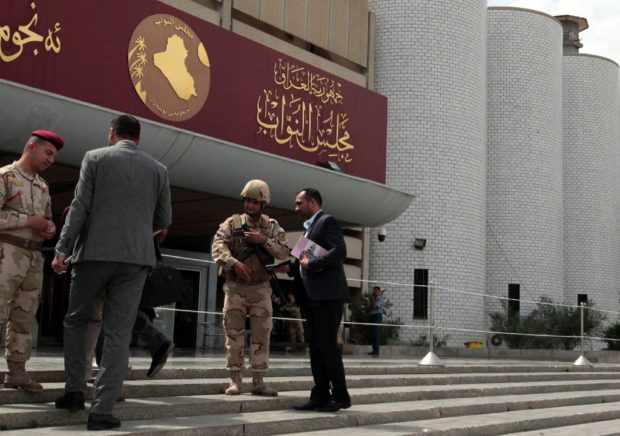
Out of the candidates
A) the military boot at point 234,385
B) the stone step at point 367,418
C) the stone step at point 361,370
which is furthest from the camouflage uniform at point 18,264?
the military boot at point 234,385

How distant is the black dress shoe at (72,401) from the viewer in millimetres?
5445

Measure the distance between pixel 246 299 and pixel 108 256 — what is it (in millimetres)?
2001

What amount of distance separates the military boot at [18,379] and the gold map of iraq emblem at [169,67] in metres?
6.71

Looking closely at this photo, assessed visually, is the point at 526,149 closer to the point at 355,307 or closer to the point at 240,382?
the point at 355,307

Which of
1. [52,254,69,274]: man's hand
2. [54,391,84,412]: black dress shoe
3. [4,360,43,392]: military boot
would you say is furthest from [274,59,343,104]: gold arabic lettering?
[54,391,84,412]: black dress shoe

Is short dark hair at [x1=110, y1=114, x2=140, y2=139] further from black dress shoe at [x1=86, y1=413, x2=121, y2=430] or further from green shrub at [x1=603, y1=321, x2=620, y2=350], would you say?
green shrub at [x1=603, y1=321, x2=620, y2=350]

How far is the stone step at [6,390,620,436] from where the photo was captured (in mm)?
5621

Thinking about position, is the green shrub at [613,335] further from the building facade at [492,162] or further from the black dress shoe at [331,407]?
the black dress shoe at [331,407]

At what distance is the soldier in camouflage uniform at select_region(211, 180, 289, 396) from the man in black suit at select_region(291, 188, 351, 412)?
29 cm

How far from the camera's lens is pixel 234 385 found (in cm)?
716

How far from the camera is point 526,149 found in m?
30.1

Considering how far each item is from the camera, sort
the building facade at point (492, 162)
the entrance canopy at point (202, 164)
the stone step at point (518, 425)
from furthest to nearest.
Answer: the building facade at point (492, 162) → the entrance canopy at point (202, 164) → the stone step at point (518, 425)

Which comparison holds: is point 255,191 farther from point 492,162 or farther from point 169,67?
point 492,162

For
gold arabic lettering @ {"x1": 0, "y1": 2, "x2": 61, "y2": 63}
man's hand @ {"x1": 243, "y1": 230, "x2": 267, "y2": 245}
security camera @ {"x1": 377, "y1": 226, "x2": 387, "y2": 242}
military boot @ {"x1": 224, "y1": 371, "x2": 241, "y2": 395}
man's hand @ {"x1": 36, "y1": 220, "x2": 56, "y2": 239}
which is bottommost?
military boot @ {"x1": 224, "y1": 371, "x2": 241, "y2": 395}
